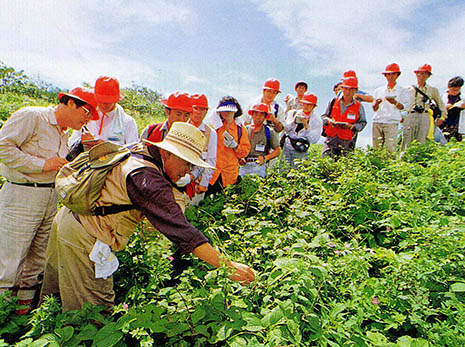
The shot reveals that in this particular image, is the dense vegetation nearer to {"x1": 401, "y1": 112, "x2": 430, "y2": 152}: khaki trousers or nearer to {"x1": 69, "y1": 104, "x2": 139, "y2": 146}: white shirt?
{"x1": 69, "y1": 104, "x2": 139, "y2": 146}: white shirt

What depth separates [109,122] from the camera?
12.6 feet

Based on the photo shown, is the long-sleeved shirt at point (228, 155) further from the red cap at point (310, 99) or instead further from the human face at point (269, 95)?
the red cap at point (310, 99)

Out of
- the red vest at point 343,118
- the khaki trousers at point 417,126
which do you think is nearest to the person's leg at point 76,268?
the red vest at point 343,118

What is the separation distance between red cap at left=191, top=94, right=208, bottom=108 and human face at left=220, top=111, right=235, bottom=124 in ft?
1.28

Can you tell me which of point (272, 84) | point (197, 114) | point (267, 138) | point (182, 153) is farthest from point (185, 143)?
point (272, 84)

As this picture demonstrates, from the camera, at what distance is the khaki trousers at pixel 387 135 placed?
654 cm

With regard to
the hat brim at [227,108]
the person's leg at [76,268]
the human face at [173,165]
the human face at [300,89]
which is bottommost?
the person's leg at [76,268]

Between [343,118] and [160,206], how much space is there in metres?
4.80

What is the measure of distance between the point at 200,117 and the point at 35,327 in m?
2.98

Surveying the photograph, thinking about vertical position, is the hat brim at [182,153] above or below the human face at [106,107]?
below

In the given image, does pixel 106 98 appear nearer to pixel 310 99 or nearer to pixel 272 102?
pixel 272 102

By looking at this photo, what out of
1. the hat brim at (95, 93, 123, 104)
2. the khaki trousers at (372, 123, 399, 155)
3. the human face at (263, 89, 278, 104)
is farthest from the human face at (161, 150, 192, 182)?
the khaki trousers at (372, 123, 399, 155)

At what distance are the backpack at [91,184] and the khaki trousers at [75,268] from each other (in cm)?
20

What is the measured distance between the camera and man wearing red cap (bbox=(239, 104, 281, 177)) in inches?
203
